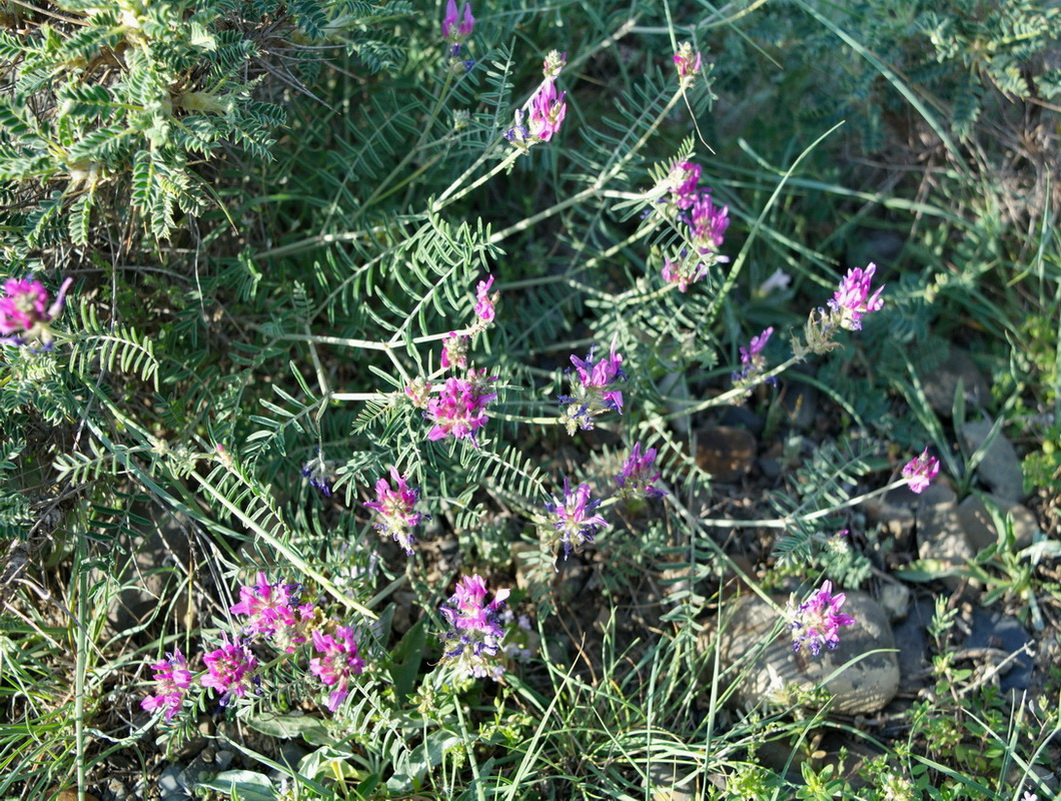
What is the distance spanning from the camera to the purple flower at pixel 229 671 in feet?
6.14

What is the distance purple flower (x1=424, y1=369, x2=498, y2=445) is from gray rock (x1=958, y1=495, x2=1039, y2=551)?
65.4 inches

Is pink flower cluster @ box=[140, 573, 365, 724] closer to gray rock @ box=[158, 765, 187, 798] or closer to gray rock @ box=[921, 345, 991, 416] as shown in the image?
gray rock @ box=[158, 765, 187, 798]

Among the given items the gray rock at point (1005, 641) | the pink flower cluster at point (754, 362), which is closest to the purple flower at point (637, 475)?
the pink flower cluster at point (754, 362)

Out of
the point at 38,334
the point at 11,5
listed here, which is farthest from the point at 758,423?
the point at 11,5

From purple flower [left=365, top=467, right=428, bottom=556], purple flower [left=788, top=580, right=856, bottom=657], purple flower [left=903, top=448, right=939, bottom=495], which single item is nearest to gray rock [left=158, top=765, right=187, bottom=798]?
purple flower [left=365, top=467, right=428, bottom=556]

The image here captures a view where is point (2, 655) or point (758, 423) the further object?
point (758, 423)

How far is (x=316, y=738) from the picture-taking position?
2.11m

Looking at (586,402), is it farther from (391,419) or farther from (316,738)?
(316,738)

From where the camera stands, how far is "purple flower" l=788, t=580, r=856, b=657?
2.07 m

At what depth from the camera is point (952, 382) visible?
306cm

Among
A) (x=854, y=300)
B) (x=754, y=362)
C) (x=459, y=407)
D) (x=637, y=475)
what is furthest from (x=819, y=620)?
(x=459, y=407)

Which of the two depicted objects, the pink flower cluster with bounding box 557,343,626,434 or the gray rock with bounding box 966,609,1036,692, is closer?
the pink flower cluster with bounding box 557,343,626,434

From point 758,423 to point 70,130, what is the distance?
209cm

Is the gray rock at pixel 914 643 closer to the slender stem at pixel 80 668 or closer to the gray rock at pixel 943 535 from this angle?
the gray rock at pixel 943 535
